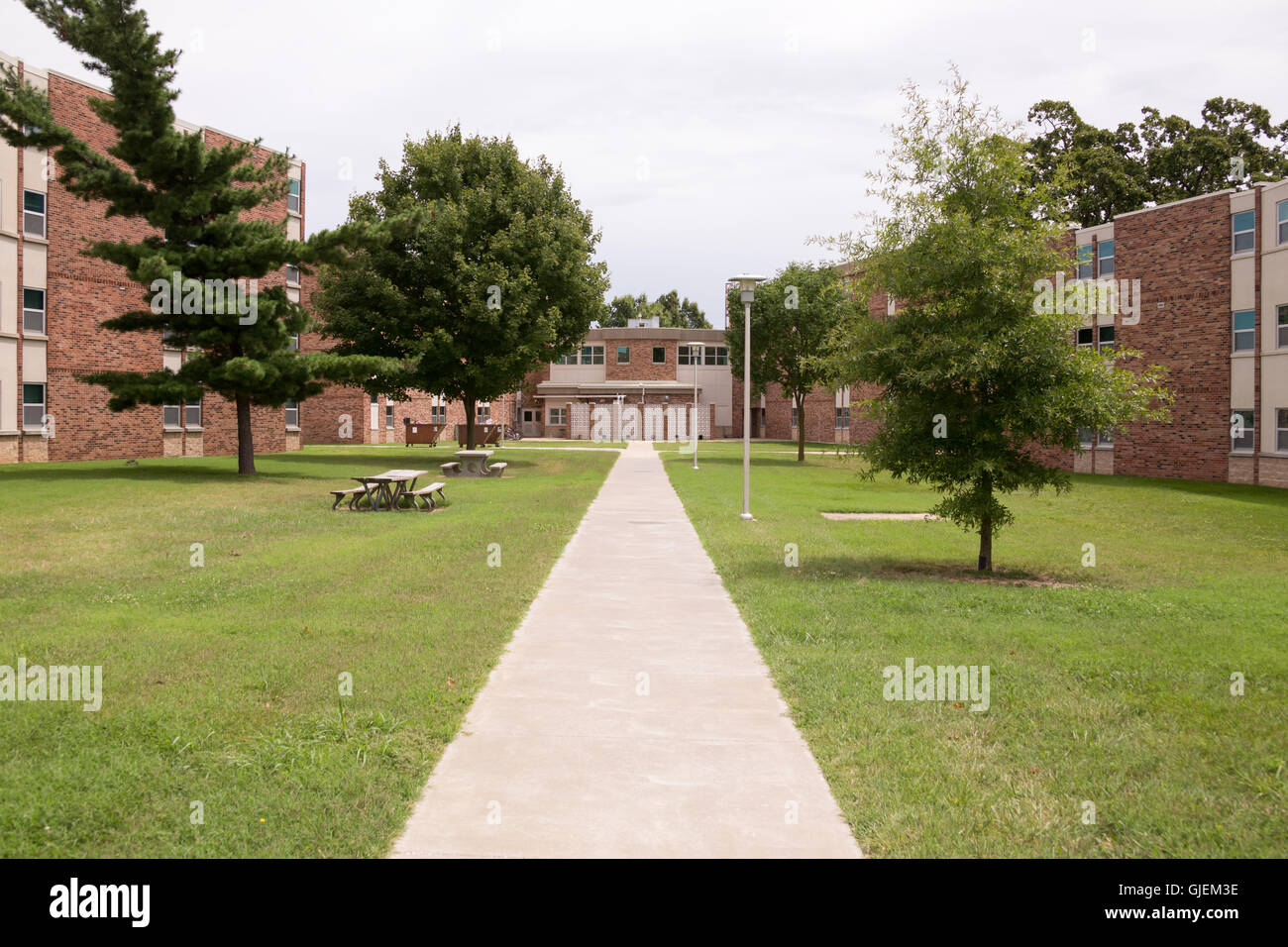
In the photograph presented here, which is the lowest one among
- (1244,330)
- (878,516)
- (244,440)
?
(878,516)

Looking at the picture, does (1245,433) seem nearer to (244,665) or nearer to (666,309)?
(244,665)

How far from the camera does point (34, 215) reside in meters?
33.5

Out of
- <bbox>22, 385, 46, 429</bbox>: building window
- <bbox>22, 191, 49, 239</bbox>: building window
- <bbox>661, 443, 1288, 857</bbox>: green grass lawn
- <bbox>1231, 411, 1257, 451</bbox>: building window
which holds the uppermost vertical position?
<bbox>22, 191, 49, 239</bbox>: building window

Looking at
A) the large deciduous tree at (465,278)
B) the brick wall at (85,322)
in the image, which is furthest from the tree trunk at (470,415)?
the brick wall at (85,322)

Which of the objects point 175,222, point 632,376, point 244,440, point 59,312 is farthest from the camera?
point 632,376

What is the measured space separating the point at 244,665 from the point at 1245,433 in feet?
111

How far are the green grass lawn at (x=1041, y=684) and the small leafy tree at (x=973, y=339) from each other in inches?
64.3

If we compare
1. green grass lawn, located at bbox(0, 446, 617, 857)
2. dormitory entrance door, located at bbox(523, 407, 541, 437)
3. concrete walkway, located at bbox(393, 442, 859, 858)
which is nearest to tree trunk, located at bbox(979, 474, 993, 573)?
concrete walkway, located at bbox(393, 442, 859, 858)

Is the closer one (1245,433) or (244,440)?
(244,440)

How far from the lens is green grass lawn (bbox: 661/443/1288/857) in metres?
4.63

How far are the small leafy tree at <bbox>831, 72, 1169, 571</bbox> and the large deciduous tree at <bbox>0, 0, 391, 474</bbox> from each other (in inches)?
747

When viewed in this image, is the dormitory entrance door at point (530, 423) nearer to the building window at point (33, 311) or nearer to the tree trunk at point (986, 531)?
the building window at point (33, 311)

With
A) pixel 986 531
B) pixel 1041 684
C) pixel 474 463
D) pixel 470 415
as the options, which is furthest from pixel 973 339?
pixel 470 415

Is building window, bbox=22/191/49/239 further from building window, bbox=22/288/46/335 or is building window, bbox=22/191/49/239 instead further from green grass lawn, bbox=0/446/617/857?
green grass lawn, bbox=0/446/617/857
